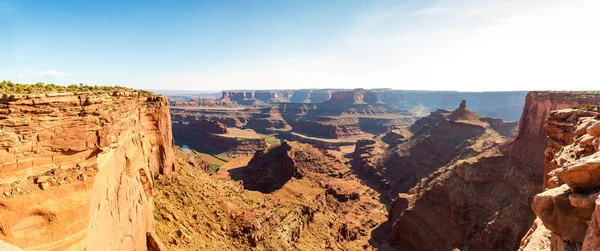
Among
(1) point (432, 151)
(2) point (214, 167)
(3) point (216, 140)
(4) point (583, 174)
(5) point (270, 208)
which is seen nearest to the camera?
(4) point (583, 174)

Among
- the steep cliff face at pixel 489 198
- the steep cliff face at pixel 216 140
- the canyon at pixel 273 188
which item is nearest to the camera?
the canyon at pixel 273 188

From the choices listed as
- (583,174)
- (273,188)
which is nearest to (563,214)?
(583,174)

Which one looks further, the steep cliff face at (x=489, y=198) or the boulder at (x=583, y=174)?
the steep cliff face at (x=489, y=198)

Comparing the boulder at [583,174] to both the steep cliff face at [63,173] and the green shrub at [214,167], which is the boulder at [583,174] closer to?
the steep cliff face at [63,173]

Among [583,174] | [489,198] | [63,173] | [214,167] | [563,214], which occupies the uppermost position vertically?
[583,174]

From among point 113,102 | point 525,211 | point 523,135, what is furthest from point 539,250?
point 523,135

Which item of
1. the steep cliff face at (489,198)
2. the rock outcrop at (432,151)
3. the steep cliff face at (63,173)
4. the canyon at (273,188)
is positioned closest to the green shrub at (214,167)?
the canyon at (273,188)

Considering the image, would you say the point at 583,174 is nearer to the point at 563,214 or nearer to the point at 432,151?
the point at 563,214
